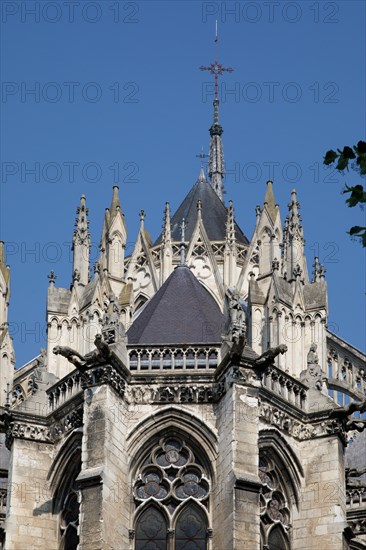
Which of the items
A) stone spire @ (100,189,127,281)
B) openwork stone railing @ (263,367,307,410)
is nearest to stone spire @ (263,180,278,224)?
stone spire @ (100,189,127,281)

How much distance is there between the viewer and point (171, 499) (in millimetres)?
26688

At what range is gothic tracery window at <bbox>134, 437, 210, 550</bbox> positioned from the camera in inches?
1041

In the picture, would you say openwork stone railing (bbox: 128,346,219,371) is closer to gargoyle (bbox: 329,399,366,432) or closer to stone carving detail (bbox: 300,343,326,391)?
stone carving detail (bbox: 300,343,326,391)

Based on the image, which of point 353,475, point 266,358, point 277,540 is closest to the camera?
point 266,358

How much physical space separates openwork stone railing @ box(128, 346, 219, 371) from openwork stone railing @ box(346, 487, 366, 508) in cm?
436

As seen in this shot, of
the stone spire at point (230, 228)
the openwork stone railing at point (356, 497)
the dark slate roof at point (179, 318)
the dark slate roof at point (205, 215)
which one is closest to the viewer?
the dark slate roof at point (179, 318)

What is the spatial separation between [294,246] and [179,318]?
12.7 metres

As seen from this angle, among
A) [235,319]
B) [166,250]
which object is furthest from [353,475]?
[166,250]

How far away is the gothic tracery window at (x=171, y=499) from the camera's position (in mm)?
26438

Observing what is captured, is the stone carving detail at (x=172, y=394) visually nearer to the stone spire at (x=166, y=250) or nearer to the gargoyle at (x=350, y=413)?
the gargoyle at (x=350, y=413)

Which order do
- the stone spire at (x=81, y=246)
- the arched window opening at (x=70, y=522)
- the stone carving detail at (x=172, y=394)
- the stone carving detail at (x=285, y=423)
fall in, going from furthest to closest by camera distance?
1. the stone spire at (x=81, y=246)
2. the stone carving detail at (x=285, y=423)
3. the stone carving detail at (x=172, y=394)
4. the arched window opening at (x=70, y=522)

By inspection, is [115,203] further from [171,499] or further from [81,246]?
[171,499]

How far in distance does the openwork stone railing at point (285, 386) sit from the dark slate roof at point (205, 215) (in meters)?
17.8

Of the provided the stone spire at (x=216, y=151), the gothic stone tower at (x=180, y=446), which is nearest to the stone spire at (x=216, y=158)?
the stone spire at (x=216, y=151)
